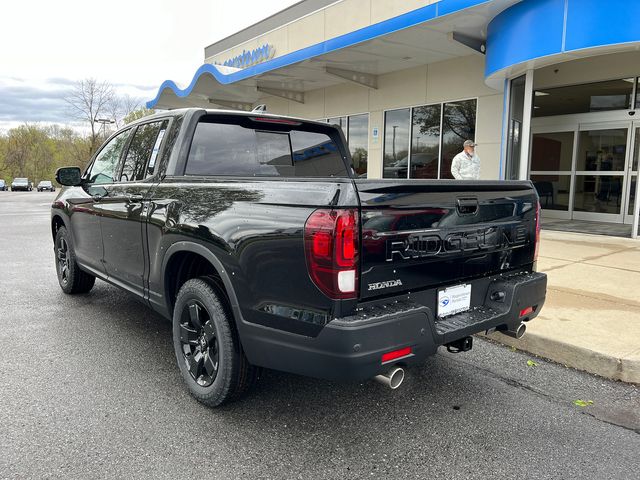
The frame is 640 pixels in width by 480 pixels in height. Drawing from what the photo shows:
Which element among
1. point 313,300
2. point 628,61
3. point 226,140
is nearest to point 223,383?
point 313,300

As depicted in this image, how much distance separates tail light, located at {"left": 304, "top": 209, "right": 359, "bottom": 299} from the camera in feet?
7.56

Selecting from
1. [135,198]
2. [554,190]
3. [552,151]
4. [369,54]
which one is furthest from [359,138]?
[135,198]

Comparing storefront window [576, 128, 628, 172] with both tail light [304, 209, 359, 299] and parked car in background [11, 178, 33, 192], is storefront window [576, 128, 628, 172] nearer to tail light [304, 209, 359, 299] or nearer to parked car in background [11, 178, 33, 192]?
tail light [304, 209, 359, 299]

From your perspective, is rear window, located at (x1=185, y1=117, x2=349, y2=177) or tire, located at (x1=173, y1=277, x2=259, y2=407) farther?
rear window, located at (x1=185, y1=117, x2=349, y2=177)

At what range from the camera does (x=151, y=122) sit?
4.12 metres

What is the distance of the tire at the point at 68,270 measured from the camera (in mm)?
5484

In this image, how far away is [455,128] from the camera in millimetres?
13023

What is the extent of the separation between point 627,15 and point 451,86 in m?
5.53

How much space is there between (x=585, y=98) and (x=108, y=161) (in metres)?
11.8

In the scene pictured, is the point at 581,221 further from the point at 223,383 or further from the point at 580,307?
the point at 223,383

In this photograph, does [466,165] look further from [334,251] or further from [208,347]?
[334,251]

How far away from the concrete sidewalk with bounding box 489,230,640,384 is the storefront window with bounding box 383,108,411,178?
7280 millimetres

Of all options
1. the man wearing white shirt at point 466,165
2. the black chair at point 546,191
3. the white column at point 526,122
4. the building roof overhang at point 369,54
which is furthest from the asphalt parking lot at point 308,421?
the black chair at point 546,191

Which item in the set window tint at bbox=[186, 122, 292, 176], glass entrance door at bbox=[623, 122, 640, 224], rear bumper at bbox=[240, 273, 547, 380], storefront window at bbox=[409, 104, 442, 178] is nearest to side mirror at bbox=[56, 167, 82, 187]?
window tint at bbox=[186, 122, 292, 176]
